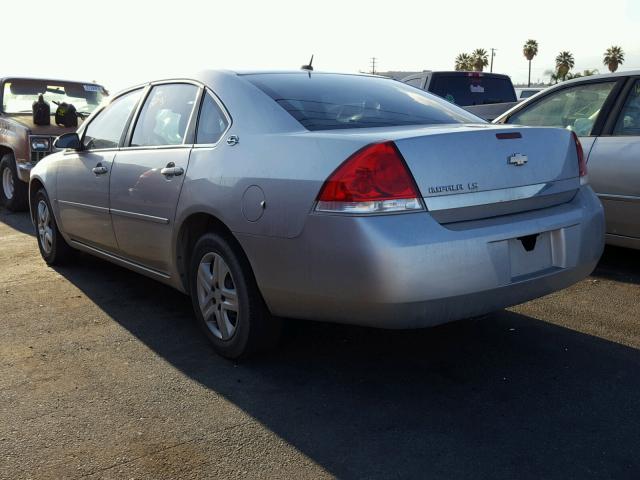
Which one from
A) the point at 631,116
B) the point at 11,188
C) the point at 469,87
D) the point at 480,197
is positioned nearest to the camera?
the point at 480,197

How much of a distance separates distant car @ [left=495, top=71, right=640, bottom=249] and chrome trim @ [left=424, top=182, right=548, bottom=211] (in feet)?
6.72

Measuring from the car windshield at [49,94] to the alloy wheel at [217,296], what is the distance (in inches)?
277

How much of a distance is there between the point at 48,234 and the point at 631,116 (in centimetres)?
477

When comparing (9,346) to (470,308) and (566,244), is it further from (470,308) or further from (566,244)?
(566,244)

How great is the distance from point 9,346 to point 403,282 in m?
2.50

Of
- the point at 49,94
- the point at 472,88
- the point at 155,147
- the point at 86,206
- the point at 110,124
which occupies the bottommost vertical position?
the point at 86,206

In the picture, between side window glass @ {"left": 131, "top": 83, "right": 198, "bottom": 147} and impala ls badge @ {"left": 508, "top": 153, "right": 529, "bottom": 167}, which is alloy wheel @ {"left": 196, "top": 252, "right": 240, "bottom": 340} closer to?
side window glass @ {"left": 131, "top": 83, "right": 198, "bottom": 147}

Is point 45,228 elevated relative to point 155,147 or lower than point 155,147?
lower

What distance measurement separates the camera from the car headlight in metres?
9.16

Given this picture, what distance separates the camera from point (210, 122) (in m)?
4.04

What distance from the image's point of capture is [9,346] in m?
4.23

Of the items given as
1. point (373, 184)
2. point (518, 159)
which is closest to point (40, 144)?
point (373, 184)

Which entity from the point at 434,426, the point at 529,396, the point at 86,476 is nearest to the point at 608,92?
the point at 529,396

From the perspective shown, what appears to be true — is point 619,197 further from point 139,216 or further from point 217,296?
point 139,216
